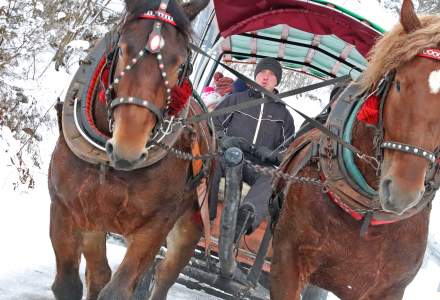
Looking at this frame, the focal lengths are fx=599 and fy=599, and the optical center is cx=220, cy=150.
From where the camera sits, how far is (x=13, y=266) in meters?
4.66

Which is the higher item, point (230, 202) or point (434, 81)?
point (434, 81)

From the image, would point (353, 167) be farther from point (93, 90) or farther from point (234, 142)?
point (234, 142)

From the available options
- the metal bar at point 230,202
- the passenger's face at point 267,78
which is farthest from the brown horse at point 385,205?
the passenger's face at point 267,78

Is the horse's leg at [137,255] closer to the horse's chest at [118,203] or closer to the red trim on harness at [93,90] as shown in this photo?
the horse's chest at [118,203]

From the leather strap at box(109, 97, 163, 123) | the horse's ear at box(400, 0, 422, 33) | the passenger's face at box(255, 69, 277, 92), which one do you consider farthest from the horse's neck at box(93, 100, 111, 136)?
the passenger's face at box(255, 69, 277, 92)

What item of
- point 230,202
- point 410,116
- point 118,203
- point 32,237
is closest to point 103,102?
point 118,203

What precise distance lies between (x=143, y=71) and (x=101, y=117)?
62 cm

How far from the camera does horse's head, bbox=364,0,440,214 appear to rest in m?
2.50

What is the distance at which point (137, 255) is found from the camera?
10.8ft

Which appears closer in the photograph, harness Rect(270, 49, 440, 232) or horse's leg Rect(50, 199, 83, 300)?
harness Rect(270, 49, 440, 232)

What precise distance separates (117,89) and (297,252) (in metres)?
1.33

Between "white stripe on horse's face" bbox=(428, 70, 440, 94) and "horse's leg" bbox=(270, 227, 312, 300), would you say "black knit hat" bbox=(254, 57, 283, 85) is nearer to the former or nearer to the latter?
"horse's leg" bbox=(270, 227, 312, 300)

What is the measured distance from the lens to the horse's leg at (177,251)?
432 centimetres

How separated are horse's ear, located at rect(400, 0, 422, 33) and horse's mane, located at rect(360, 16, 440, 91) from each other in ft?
0.10
